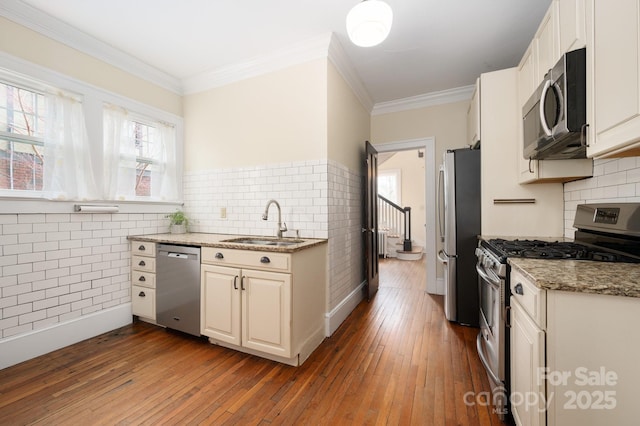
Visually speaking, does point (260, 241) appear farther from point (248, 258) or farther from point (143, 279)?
point (143, 279)

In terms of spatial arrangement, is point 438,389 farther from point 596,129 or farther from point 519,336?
point 596,129

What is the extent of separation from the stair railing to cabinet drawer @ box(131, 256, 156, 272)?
5271mm

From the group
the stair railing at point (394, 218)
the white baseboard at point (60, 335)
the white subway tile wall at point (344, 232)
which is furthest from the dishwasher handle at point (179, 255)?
the stair railing at point (394, 218)

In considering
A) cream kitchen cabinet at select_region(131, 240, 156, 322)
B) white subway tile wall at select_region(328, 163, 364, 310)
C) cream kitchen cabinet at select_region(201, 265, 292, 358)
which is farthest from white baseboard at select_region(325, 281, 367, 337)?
cream kitchen cabinet at select_region(131, 240, 156, 322)

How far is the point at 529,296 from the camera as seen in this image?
1165 millimetres

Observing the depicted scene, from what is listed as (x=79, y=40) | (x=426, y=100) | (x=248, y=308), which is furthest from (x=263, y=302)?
(x=426, y=100)

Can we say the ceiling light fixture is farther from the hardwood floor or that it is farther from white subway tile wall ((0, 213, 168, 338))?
white subway tile wall ((0, 213, 168, 338))

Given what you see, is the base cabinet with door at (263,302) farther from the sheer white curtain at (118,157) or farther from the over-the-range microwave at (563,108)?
the over-the-range microwave at (563,108)

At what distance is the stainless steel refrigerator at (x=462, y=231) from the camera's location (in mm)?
2594

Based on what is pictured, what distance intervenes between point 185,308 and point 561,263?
9.12ft

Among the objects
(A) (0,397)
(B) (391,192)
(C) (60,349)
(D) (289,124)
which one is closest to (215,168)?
(D) (289,124)

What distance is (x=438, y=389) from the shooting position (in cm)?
171

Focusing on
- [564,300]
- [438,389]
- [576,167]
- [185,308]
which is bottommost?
[438,389]

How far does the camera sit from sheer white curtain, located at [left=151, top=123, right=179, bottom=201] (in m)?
3.07
